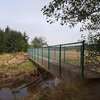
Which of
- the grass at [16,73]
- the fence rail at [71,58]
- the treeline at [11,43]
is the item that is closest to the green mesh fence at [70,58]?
the fence rail at [71,58]

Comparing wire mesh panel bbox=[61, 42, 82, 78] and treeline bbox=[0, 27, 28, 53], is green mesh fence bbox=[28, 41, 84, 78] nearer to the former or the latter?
wire mesh panel bbox=[61, 42, 82, 78]

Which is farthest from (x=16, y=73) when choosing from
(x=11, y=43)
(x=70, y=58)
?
(x=11, y=43)

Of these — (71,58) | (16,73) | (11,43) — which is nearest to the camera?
(71,58)

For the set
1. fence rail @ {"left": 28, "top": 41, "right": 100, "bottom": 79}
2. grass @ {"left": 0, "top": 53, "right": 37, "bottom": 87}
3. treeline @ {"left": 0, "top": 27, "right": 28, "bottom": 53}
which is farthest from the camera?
A: treeline @ {"left": 0, "top": 27, "right": 28, "bottom": 53}

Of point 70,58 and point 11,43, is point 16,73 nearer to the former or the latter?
point 70,58

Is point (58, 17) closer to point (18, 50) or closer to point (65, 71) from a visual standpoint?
point (65, 71)

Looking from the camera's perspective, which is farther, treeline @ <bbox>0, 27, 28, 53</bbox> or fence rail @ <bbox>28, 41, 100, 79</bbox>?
treeline @ <bbox>0, 27, 28, 53</bbox>

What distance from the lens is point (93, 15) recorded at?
24.9 feet

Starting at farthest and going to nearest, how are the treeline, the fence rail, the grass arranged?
the treeline
the grass
the fence rail

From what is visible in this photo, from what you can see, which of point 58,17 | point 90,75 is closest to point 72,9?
point 58,17

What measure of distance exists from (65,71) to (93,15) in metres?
4.28

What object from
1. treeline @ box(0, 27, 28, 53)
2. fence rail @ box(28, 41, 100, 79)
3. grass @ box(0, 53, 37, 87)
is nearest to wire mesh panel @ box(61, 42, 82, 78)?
fence rail @ box(28, 41, 100, 79)

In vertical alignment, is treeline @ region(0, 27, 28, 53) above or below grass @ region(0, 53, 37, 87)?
above

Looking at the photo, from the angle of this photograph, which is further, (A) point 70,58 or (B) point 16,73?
(B) point 16,73
